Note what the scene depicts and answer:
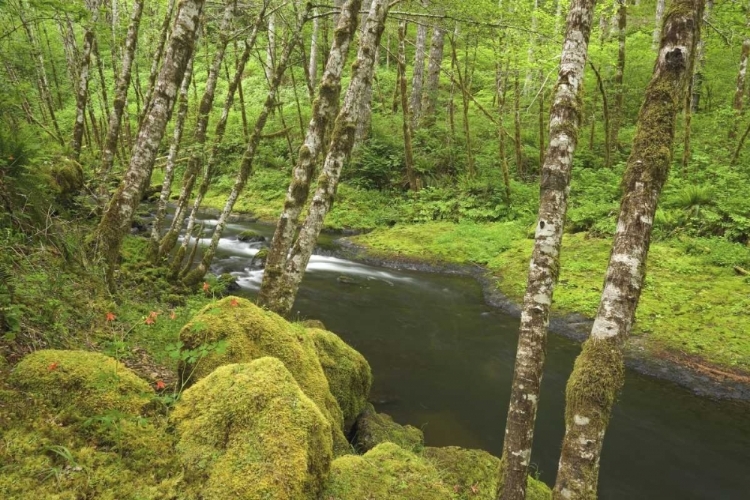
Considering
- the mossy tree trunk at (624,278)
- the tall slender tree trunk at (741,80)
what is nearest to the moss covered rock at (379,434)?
the mossy tree trunk at (624,278)

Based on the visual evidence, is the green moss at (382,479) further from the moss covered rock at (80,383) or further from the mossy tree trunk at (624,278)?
the moss covered rock at (80,383)

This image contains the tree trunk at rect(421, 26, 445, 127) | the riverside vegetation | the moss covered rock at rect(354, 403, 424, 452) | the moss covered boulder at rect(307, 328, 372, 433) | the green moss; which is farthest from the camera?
the tree trunk at rect(421, 26, 445, 127)

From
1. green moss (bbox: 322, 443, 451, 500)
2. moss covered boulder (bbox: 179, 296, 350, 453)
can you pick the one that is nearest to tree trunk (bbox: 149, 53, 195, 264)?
moss covered boulder (bbox: 179, 296, 350, 453)

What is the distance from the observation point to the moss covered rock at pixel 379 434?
5809 mm

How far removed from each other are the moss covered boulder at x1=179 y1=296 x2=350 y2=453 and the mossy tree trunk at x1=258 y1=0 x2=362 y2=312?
86.8 inches

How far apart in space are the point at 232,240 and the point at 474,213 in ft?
31.8

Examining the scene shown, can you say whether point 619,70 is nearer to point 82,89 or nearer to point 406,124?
point 406,124

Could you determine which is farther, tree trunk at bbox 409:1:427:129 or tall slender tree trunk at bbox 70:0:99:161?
tree trunk at bbox 409:1:427:129

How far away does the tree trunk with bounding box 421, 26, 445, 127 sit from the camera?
20.9 m

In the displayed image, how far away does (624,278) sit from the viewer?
3596mm

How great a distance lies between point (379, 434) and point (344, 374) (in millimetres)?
892

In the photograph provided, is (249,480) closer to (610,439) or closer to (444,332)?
(610,439)

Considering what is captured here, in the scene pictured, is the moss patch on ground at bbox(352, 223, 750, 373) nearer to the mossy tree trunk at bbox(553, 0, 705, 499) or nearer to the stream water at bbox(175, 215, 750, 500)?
the stream water at bbox(175, 215, 750, 500)

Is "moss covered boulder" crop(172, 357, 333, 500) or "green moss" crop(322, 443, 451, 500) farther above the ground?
"moss covered boulder" crop(172, 357, 333, 500)
